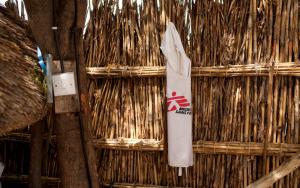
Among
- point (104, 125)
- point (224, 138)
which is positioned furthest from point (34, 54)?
point (224, 138)

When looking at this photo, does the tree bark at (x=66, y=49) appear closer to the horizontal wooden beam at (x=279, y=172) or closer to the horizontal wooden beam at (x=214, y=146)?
the horizontal wooden beam at (x=214, y=146)

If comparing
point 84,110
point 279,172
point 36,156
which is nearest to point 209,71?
point 279,172

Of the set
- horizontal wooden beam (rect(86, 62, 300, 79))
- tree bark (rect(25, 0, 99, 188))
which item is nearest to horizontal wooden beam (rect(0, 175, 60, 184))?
tree bark (rect(25, 0, 99, 188))

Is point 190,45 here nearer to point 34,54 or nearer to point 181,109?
point 181,109

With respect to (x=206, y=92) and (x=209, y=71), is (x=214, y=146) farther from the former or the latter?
(x=209, y=71)

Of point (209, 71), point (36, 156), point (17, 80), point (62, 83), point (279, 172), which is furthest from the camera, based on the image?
point (36, 156)

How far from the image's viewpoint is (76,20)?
245 cm

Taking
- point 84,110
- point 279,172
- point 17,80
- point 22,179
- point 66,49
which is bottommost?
point 22,179

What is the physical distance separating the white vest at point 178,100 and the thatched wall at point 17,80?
43.7 inches

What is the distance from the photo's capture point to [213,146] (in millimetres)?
3082

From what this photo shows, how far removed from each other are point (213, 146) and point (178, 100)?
1.73ft

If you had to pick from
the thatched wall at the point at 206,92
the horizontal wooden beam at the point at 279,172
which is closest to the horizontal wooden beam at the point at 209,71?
the thatched wall at the point at 206,92

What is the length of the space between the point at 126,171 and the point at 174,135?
2.23ft

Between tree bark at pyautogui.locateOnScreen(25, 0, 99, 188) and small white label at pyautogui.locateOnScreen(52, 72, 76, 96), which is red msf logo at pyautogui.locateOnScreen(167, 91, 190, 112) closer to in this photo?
tree bark at pyautogui.locateOnScreen(25, 0, 99, 188)
